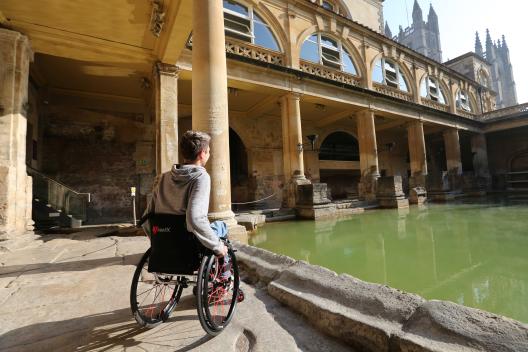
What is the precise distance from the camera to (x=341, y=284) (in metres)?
1.71

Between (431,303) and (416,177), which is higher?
(416,177)

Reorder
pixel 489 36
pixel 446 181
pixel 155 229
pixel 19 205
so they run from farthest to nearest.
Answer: pixel 489 36 < pixel 446 181 < pixel 19 205 < pixel 155 229

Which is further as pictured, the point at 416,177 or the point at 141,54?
the point at 416,177

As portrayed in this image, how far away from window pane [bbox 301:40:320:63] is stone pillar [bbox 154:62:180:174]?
258 inches

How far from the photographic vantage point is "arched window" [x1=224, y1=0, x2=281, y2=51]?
30.5 feet

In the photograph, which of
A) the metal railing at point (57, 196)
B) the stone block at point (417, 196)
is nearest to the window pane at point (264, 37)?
the metal railing at point (57, 196)

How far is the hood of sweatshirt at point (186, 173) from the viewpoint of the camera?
1463 millimetres

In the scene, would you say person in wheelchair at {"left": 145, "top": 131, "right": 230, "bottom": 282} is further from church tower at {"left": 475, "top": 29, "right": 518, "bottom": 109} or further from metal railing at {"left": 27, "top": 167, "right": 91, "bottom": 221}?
church tower at {"left": 475, "top": 29, "right": 518, "bottom": 109}

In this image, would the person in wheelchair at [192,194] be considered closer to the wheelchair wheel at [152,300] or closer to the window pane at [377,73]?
the wheelchair wheel at [152,300]

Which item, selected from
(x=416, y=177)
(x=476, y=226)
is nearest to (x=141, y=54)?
(x=476, y=226)

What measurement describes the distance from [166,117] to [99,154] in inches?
196

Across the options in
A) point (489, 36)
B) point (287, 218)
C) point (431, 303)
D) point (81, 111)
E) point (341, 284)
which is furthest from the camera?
point (489, 36)

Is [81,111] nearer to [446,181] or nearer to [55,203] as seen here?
[55,203]

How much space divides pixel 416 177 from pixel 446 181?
1.57 metres
